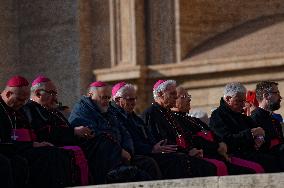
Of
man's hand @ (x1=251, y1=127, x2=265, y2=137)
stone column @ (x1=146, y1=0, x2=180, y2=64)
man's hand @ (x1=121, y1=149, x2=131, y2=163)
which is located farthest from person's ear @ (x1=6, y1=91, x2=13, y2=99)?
stone column @ (x1=146, y1=0, x2=180, y2=64)

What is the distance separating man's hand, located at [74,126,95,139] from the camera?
35.6ft

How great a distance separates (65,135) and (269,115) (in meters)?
2.47

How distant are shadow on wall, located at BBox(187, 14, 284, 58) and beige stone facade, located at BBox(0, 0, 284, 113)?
1 cm

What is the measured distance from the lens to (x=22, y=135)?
10453 mm

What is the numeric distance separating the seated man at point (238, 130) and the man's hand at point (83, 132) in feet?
5.33

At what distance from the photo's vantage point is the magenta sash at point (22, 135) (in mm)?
10383

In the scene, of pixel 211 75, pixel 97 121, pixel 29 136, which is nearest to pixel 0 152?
pixel 29 136

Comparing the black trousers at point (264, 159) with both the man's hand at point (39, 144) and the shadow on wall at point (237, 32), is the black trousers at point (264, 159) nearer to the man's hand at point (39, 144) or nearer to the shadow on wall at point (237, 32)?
the man's hand at point (39, 144)

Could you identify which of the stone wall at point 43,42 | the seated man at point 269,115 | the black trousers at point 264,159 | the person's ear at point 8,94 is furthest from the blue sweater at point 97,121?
the stone wall at point 43,42

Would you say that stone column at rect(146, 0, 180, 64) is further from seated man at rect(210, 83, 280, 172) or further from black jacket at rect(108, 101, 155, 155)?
black jacket at rect(108, 101, 155, 155)

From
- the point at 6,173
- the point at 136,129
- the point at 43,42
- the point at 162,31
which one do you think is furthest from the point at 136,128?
the point at 43,42

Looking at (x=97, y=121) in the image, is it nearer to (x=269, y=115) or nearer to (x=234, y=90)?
(x=234, y=90)

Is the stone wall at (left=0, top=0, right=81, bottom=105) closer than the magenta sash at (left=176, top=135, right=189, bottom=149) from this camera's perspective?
No

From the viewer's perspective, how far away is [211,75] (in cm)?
1812
